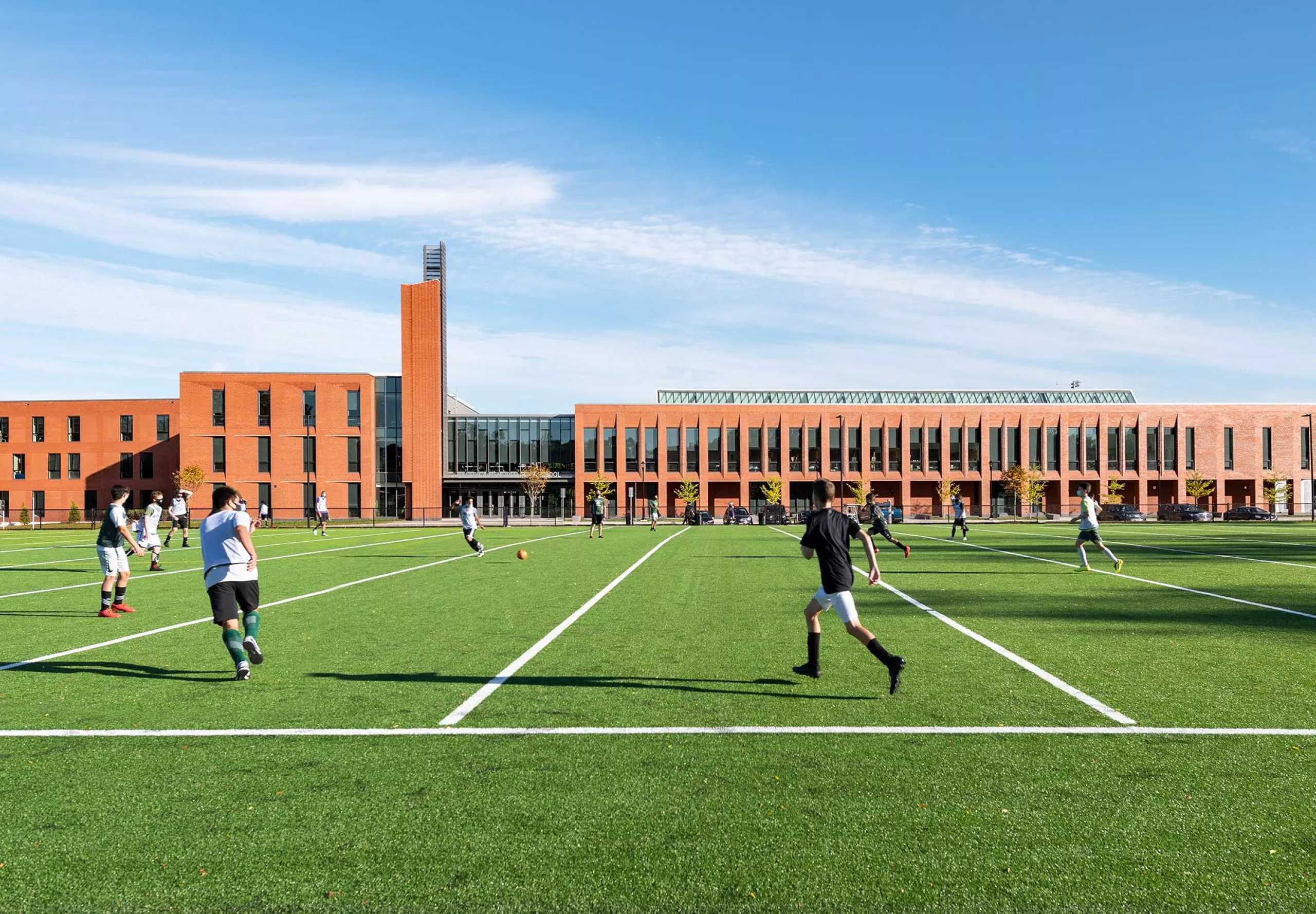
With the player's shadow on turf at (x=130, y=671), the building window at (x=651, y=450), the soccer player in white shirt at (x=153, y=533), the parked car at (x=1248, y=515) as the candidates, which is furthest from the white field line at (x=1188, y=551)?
the building window at (x=651, y=450)

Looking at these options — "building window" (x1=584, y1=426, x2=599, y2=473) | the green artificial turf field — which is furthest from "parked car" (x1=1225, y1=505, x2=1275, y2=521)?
the green artificial turf field

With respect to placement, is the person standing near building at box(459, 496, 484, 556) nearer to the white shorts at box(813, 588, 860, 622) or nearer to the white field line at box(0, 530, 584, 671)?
the white field line at box(0, 530, 584, 671)

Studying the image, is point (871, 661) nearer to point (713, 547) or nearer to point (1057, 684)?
point (1057, 684)

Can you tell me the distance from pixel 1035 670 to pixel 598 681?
165 inches

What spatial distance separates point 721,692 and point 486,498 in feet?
260

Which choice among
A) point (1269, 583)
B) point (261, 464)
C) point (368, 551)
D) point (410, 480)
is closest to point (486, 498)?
point (410, 480)

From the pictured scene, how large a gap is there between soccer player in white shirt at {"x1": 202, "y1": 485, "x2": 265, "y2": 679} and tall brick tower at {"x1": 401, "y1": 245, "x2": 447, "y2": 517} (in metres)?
72.9

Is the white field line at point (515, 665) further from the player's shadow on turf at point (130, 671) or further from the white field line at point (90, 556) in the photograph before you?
the white field line at point (90, 556)

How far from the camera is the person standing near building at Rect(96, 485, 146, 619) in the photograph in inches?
517

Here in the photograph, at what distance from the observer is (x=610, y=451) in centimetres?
8625

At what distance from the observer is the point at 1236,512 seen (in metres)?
70.7

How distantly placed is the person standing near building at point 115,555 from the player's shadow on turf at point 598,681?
646 centimetres

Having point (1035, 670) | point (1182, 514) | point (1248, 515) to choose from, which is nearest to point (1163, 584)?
point (1035, 670)

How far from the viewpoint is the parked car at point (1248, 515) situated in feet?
229
